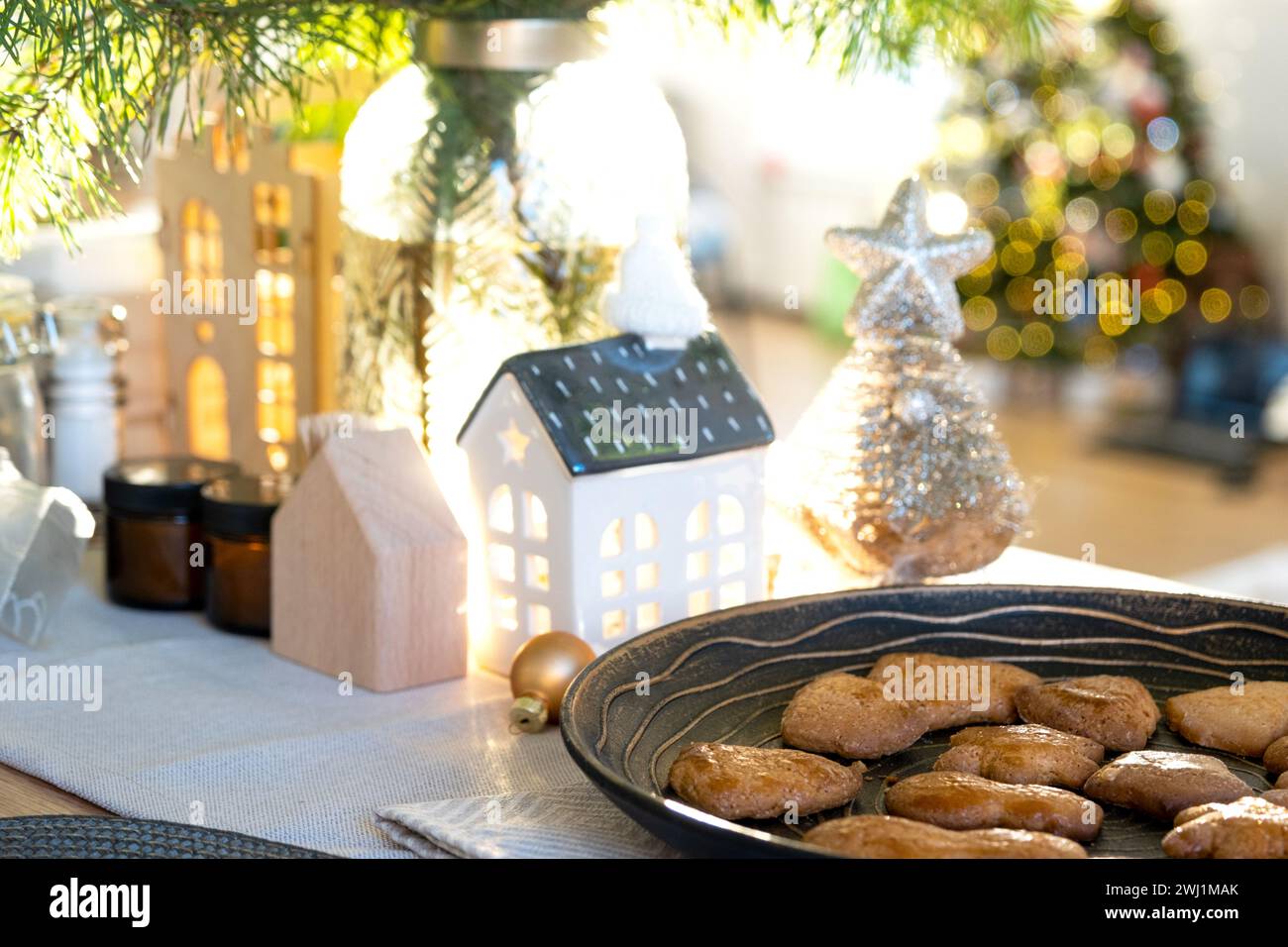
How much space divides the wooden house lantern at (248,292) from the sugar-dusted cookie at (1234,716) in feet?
2.38

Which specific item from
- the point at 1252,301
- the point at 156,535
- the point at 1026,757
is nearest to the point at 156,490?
the point at 156,535

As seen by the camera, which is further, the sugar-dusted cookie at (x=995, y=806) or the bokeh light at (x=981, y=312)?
the bokeh light at (x=981, y=312)

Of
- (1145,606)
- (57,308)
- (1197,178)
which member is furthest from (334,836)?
(1197,178)

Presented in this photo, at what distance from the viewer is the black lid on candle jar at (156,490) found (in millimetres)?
1001

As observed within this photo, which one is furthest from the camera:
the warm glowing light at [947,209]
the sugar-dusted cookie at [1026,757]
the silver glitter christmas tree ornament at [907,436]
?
the warm glowing light at [947,209]

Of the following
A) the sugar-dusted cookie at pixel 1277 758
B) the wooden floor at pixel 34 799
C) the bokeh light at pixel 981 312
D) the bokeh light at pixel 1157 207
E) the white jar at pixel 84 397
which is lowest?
the wooden floor at pixel 34 799

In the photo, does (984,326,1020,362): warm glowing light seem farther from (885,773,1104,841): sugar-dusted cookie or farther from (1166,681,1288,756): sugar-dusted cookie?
(885,773,1104,841): sugar-dusted cookie

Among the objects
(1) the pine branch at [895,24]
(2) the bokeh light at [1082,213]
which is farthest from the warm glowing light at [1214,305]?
(1) the pine branch at [895,24]

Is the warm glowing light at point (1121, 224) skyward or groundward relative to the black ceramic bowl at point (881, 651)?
skyward

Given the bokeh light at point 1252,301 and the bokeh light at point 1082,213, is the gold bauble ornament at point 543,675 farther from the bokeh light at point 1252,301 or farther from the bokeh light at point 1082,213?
the bokeh light at point 1252,301

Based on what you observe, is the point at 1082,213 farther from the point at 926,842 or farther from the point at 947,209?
the point at 926,842

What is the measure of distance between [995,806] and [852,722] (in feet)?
0.42
